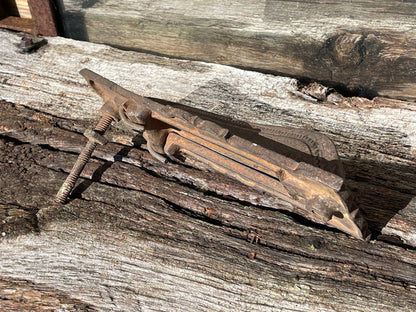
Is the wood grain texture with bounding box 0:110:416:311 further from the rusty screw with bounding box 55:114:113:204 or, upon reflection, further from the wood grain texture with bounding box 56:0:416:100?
the wood grain texture with bounding box 56:0:416:100

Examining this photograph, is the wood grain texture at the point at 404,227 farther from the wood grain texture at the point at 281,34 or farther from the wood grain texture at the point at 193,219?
the wood grain texture at the point at 281,34

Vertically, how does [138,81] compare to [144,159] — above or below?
above

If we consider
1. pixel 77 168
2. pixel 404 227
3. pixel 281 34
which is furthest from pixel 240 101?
pixel 404 227

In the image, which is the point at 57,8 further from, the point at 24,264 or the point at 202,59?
the point at 24,264

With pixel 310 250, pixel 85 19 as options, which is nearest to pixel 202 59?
pixel 85 19

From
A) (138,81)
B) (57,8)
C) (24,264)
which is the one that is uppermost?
(57,8)

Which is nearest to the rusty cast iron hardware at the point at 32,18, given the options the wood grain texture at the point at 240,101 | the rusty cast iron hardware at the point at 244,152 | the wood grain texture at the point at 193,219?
the wood grain texture at the point at 240,101

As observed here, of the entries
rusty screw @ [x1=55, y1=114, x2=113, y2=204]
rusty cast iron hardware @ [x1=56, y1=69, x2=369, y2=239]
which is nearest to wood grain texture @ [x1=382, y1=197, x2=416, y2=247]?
rusty cast iron hardware @ [x1=56, y1=69, x2=369, y2=239]
